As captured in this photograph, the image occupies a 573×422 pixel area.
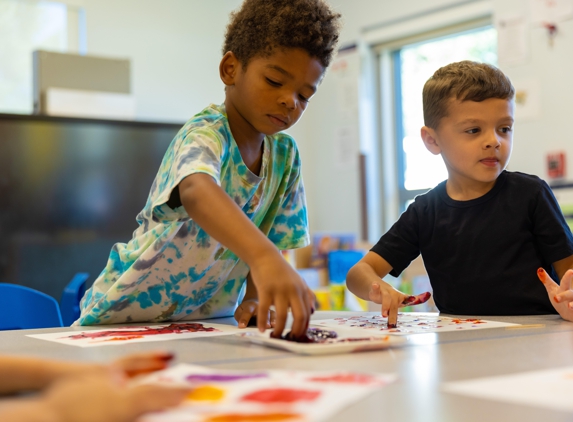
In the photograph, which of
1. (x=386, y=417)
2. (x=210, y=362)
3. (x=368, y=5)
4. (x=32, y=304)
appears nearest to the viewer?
(x=386, y=417)

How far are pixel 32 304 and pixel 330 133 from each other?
3.05 metres

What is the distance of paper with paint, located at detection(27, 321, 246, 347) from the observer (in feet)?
2.96

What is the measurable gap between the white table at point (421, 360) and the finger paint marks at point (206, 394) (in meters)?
0.09

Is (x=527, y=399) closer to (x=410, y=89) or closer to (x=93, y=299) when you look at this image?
(x=93, y=299)

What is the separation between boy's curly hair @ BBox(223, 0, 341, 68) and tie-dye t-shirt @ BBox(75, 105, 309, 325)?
5.4 inches

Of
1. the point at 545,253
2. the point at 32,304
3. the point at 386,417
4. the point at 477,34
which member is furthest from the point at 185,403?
the point at 477,34

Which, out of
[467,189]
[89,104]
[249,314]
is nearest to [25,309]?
[249,314]

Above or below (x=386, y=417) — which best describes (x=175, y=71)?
above

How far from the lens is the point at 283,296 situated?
75cm

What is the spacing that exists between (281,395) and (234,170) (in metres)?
0.76

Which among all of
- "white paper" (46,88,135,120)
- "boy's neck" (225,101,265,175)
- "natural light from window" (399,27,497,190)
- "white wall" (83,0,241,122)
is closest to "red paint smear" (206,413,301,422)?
"boy's neck" (225,101,265,175)

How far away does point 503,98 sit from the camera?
4.42 feet

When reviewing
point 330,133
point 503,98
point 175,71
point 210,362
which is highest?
point 175,71

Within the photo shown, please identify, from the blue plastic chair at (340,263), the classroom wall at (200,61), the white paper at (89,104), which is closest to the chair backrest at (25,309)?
the white paper at (89,104)
